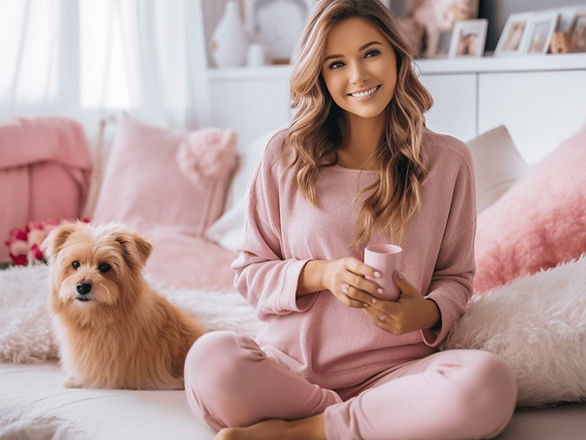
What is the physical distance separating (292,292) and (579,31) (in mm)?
1449

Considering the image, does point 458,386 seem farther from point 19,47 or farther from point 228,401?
point 19,47

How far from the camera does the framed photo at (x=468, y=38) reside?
281 cm

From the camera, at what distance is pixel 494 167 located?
2.22 m

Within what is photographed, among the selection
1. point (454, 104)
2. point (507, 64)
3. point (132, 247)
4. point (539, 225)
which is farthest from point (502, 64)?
point (132, 247)

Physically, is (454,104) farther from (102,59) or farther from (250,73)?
(102,59)

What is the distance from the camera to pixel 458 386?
→ 1.33 m

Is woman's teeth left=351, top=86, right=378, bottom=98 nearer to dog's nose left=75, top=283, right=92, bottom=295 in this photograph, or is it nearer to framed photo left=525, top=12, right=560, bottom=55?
dog's nose left=75, top=283, right=92, bottom=295

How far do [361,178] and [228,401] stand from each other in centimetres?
55

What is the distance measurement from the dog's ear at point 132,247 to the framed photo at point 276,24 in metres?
1.98

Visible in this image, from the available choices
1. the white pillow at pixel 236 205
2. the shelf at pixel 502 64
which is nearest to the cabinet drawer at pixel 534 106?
the shelf at pixel 502 64

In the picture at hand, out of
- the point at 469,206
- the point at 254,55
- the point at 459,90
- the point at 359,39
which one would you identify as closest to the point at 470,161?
the point at 469,206

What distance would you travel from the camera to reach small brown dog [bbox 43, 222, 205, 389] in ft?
5.45

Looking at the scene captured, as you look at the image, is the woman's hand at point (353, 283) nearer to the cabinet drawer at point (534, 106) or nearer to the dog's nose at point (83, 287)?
the dog's nose at point (83, 287)

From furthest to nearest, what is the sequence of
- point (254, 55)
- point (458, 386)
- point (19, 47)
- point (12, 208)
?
1. point (254, 55)
2. point (19, 47)
3. point (12, 208)
4. point (458, 386)
